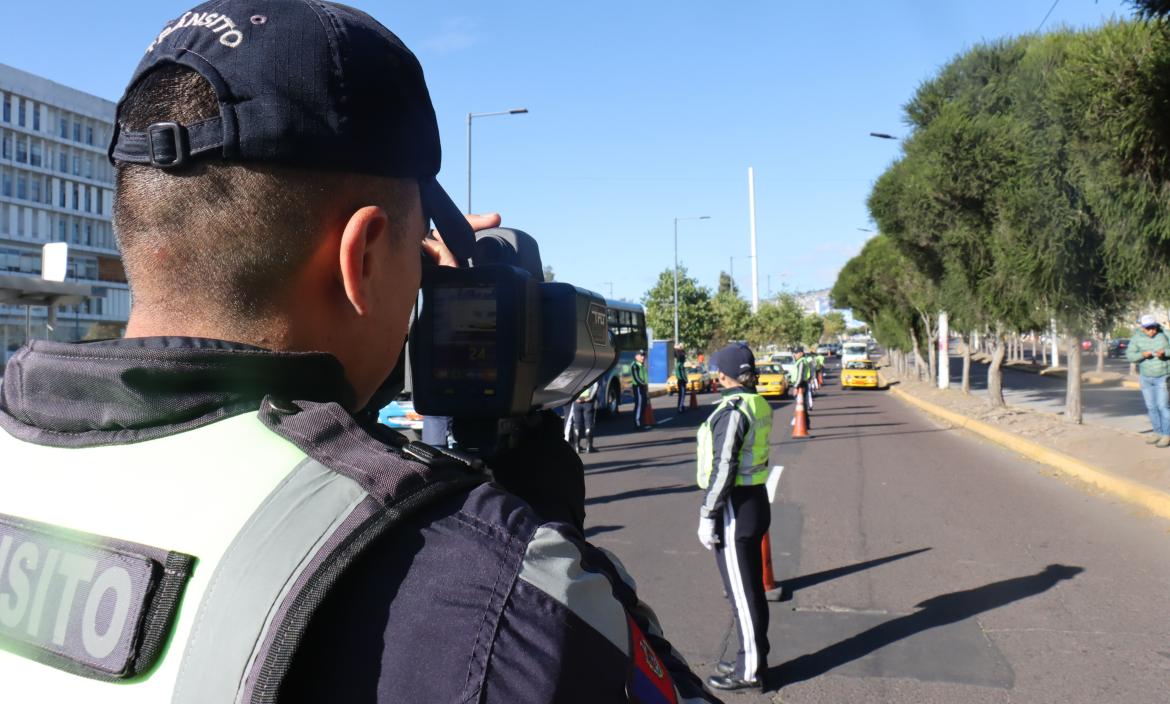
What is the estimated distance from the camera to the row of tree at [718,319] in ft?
161

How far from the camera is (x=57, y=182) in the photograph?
234 ft

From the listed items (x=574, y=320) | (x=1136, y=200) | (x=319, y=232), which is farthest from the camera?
(x=1136, y=200)

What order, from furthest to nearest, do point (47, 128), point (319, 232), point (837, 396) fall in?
1. point (47, 128)
2. point (837, 396)
3. point (319, 232)

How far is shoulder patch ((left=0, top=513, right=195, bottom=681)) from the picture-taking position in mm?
787

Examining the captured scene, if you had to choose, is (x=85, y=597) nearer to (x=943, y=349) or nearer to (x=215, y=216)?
(x=215, y=216)

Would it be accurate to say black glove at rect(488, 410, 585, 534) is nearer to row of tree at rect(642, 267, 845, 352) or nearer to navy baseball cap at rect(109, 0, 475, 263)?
navy baseball cap at rect(109, 0, 475, 263)

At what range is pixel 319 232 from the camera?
0.98 metres

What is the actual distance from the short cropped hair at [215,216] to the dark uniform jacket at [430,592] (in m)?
0.09

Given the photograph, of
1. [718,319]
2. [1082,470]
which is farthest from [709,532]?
[718,319]

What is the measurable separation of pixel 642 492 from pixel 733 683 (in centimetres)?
613

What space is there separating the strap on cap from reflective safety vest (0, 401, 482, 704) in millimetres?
293

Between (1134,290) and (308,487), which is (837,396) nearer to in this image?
(1134,290)

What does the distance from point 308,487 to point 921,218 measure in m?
21.7

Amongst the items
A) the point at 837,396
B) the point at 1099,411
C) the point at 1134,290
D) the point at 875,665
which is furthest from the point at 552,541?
the point at 837,396
